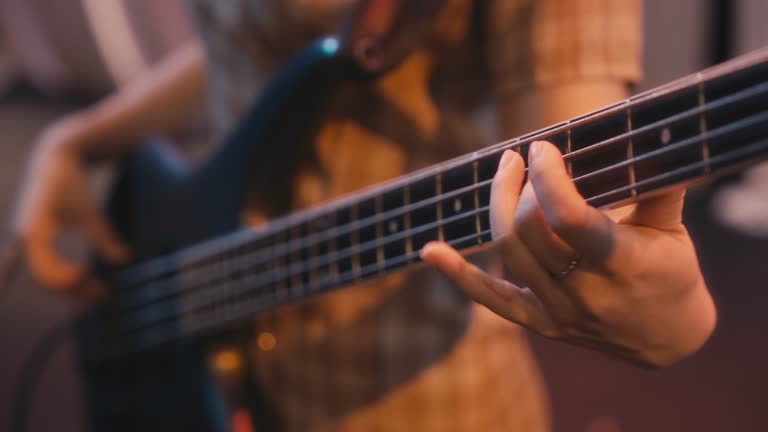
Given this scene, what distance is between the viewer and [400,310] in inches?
18.2

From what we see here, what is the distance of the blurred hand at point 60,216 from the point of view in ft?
2.40

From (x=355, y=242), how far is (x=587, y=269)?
157mm

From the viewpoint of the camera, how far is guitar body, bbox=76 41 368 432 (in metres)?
0.46

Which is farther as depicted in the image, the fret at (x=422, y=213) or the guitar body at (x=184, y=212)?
the guitar body at (x=184, y=212)

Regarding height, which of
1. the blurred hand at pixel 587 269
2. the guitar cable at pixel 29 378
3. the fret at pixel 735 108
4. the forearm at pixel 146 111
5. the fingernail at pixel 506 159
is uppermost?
the forearm at pixel 146 111

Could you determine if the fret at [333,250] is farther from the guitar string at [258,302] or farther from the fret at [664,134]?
the fret at [664,134]

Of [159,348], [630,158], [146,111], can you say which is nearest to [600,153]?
[630,158]

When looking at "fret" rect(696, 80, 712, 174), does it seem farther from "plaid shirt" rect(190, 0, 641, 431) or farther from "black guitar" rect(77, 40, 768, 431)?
"plaid shirt" rect(190, 0, 641, 431)

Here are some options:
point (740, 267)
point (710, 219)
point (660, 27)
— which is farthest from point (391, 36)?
point (740, 267)

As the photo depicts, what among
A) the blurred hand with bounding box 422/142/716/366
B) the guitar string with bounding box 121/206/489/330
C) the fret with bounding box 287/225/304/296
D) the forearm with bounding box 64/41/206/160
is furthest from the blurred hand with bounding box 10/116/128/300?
the blurred hand with bounding box 422/142/716/366

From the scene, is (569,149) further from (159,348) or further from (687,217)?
(159,348)

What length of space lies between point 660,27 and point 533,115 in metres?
0.08

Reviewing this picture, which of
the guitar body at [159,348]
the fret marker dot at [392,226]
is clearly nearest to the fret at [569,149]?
the fret marker dot at [392,226]

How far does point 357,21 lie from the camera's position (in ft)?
1.29
